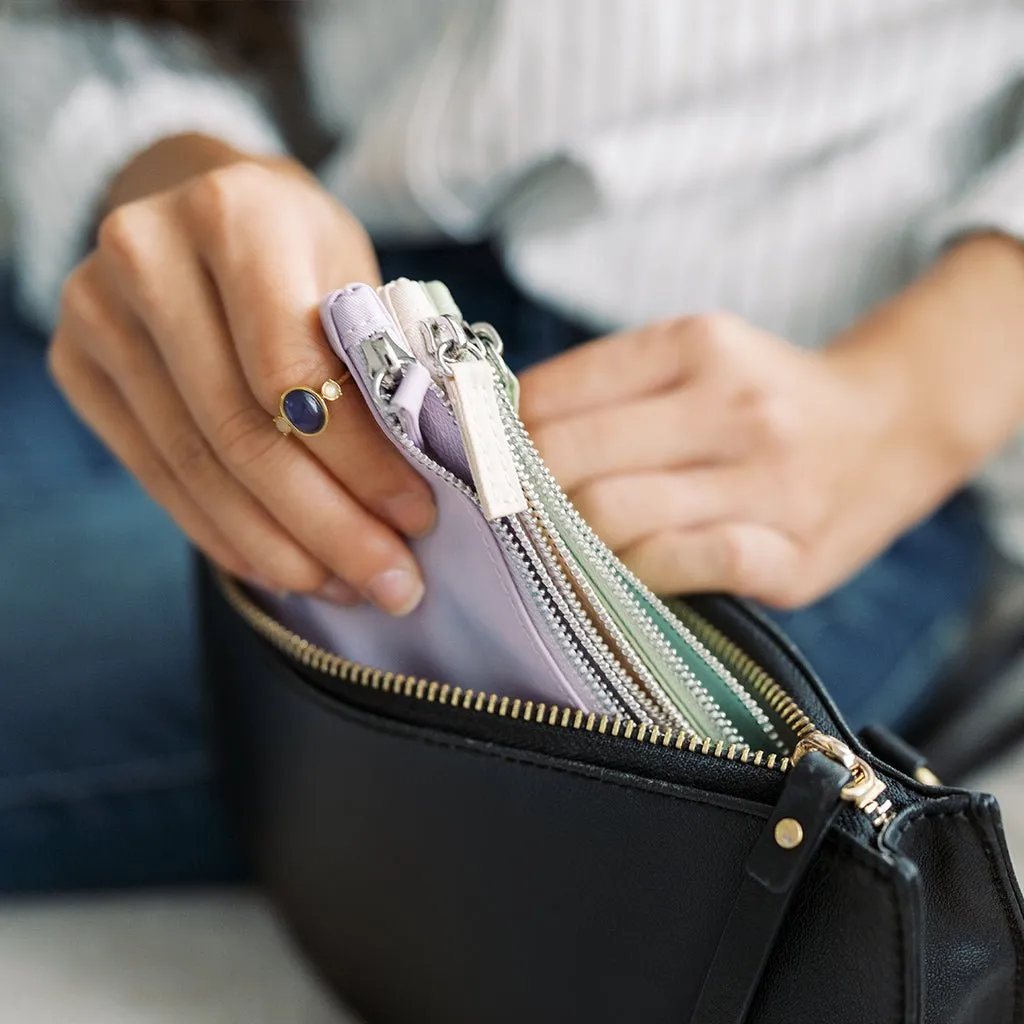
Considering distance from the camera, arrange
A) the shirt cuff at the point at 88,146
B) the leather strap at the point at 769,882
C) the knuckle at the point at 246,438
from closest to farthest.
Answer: the leather strap at the point at 769,882, the knuckle at the point at 246,438, the shirt cuff at the point at 88,146

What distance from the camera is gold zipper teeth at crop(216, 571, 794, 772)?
0.34 metres

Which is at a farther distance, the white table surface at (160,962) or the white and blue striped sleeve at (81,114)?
the white and blue striped sleeve at (81,114)

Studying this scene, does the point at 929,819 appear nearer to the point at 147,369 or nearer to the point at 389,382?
the point at 389,382

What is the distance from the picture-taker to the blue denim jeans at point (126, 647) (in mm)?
588

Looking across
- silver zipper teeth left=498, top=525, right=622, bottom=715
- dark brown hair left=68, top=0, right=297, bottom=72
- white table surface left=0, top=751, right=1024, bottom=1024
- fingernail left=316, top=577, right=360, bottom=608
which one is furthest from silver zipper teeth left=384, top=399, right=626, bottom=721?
dark brown hair left=68, top=0, right=297, bottom=72

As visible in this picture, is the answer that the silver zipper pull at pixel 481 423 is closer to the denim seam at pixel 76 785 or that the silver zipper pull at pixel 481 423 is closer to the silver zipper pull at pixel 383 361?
the silver zipper pull at pixel 383 361

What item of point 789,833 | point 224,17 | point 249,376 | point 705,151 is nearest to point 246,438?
point 249,376

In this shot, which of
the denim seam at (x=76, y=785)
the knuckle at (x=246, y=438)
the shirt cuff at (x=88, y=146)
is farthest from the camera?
the shirt cuff at (x=88, y=146)

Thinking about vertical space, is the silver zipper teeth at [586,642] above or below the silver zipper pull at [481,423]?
below

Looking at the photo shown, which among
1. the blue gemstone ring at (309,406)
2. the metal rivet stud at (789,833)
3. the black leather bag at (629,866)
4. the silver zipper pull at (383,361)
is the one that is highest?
the silver zipper pull at (383,361)

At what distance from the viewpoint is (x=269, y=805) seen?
498 millimetres

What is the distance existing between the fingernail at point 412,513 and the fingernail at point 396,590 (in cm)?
2

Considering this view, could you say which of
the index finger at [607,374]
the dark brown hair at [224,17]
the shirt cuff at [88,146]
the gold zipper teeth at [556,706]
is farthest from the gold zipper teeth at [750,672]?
the dark brown hair at [224,17]

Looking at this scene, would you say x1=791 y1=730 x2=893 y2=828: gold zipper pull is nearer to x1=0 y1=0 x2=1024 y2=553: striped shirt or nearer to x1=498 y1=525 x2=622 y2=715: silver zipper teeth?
x1=498 y1=525 x2=622 y2=715: silver zipper teeth
